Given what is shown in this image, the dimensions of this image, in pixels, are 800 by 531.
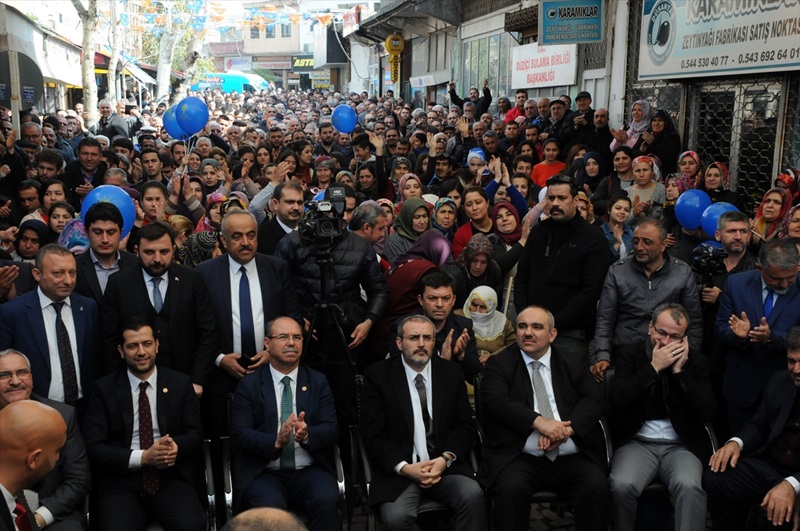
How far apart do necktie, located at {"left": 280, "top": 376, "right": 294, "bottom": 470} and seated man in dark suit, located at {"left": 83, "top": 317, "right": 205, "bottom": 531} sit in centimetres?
46

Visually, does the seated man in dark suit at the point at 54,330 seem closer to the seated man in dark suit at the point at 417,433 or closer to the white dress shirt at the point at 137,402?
the white dress shirt at the point at 137,402

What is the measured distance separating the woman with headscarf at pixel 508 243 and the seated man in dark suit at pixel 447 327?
0.88 metres

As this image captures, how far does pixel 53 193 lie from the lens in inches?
286

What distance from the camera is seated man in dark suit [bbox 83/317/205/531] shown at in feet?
→ 14.0

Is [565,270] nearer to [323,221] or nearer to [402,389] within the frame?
[402,389]

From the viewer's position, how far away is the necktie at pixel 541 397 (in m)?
4.70

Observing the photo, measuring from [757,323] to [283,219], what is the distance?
3363 mm

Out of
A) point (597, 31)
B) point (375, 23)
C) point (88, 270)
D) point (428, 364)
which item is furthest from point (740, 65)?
point (375, 23)

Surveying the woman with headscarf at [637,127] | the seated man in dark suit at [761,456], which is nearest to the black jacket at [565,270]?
the seated man in dark suit at [761,456]

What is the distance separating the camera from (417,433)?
15.6ft


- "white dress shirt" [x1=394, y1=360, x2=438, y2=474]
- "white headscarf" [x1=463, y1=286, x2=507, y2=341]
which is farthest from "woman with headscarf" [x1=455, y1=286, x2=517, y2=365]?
"white dress shirt" [x1=394, y1=360, x2=438, y2=474]

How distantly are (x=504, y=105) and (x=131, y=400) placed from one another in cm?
1117

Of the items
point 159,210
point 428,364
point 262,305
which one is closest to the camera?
point 428,364

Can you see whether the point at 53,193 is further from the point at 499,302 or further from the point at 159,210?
the point at 499,302
